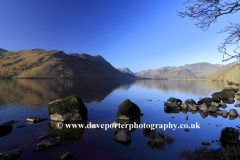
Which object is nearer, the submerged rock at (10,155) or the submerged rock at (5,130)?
the submerged rock at (10,155)

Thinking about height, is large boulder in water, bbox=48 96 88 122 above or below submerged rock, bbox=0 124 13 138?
above

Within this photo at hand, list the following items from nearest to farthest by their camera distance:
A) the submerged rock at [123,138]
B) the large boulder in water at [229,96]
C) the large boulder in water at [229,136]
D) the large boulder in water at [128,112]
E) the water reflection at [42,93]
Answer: the large boulder in water at [229,136] → the submerged rock at [123,138] → the large boulder in water at [128,112] → the water reflection at [42,93] → the large boulder in water at [229,96]

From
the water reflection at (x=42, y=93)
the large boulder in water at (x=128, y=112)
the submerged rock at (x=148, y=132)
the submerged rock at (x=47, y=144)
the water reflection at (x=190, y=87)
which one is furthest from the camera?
the water reflection at (x=190, y=87)

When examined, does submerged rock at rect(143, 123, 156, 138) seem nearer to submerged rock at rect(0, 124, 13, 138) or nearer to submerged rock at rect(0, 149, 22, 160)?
submerged rock at rect(0, 149, 22, 160)

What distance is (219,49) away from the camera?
351 inches

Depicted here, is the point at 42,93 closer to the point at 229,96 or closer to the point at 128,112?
the point at 128,112

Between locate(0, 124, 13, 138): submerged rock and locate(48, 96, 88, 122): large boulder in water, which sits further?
locate(48, 96, 88, 122): large boulder in water

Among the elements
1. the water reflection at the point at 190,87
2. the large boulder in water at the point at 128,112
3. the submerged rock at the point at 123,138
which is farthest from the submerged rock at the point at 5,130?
the water reflection at the point at 190,87

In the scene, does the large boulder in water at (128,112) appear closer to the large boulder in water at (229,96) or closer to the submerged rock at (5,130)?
the submerged rock at (5,130)

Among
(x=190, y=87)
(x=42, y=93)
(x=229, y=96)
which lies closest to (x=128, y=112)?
(x=42, y=93)

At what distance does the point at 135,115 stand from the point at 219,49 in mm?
12641

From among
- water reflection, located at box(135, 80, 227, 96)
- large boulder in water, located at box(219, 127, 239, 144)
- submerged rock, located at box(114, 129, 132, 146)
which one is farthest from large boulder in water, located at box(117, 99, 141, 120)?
water reflection, located at box(135, 80, 227, 96)

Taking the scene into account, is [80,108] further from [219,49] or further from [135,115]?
[219,49]
